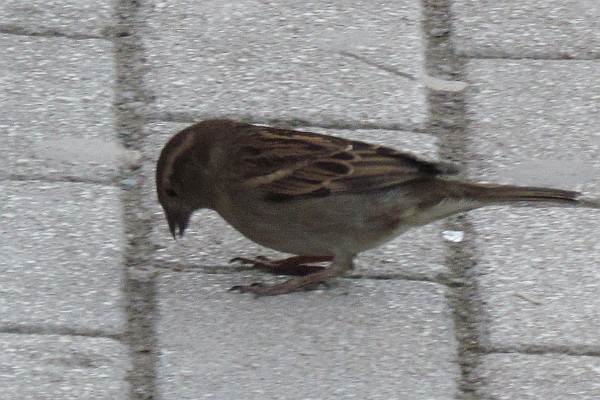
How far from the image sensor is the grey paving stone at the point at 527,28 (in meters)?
4.78

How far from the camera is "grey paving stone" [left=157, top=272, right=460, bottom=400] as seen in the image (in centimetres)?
332

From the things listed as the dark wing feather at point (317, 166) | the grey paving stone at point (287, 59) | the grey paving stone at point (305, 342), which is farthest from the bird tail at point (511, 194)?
the grey paving stone at point (287, 59)

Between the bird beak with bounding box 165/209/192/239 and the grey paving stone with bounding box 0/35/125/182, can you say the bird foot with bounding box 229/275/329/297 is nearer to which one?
the bird beak with bounding box 165/209/192/239

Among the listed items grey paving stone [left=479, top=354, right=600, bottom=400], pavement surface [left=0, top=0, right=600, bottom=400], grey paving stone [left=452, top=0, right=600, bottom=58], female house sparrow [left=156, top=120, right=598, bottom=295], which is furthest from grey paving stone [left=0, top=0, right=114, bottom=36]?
grey paving stone [left=479, top=354, right=600, bottom=400]

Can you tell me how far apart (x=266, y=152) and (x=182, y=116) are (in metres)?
0.67

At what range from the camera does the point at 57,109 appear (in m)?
4.37

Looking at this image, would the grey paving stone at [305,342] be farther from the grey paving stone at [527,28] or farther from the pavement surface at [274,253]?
the grey paving stone at [527,28]

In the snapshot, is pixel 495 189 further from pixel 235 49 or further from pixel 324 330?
pixel 235 49

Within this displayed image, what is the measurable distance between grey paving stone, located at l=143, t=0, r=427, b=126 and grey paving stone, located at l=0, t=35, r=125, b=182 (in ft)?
0.60

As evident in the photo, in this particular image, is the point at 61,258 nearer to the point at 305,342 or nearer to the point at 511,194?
the point at 305,342

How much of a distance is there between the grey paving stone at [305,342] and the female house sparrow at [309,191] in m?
0.10

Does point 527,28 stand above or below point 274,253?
above

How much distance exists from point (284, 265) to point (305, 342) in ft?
1.38

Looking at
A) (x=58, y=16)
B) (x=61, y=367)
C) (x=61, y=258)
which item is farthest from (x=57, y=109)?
(x=61, y=367)
